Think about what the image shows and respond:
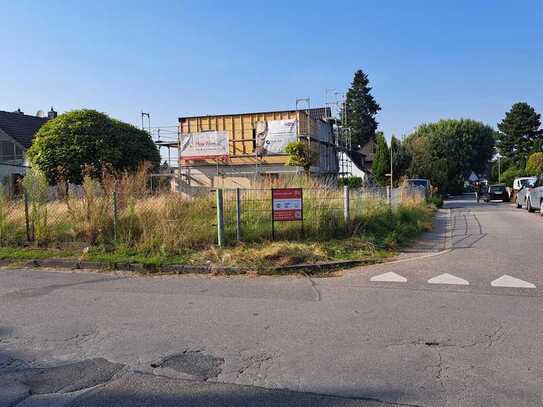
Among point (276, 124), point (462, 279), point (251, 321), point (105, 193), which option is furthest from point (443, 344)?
point (276, 124)

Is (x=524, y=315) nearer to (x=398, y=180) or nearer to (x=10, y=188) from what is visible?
(x=10, y=188)

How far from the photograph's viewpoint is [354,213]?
12172mm

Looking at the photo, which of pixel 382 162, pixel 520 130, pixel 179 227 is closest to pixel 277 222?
pixel 179 227

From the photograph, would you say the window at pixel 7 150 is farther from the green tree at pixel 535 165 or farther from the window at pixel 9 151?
→ the green tree at pixel 535 165

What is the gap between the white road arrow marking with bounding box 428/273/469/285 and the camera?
7734 millimetres

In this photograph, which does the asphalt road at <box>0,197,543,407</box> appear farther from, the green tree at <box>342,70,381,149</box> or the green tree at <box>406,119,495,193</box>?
the green tree at <box>342,70,381,149</box>

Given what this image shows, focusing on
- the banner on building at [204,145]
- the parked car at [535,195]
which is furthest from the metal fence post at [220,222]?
→ the banner on building at [204,145]

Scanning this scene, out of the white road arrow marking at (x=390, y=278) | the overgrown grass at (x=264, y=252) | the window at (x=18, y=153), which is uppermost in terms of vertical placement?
the window at (x=18, y=153)

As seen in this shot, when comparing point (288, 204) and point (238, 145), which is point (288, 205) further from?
point (238, 145)

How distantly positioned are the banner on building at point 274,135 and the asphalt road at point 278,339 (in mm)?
23770

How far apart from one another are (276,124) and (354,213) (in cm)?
2078

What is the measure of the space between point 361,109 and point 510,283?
206 ft

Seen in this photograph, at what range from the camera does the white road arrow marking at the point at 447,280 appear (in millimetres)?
7734

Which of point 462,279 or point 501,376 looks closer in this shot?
point 501,376
